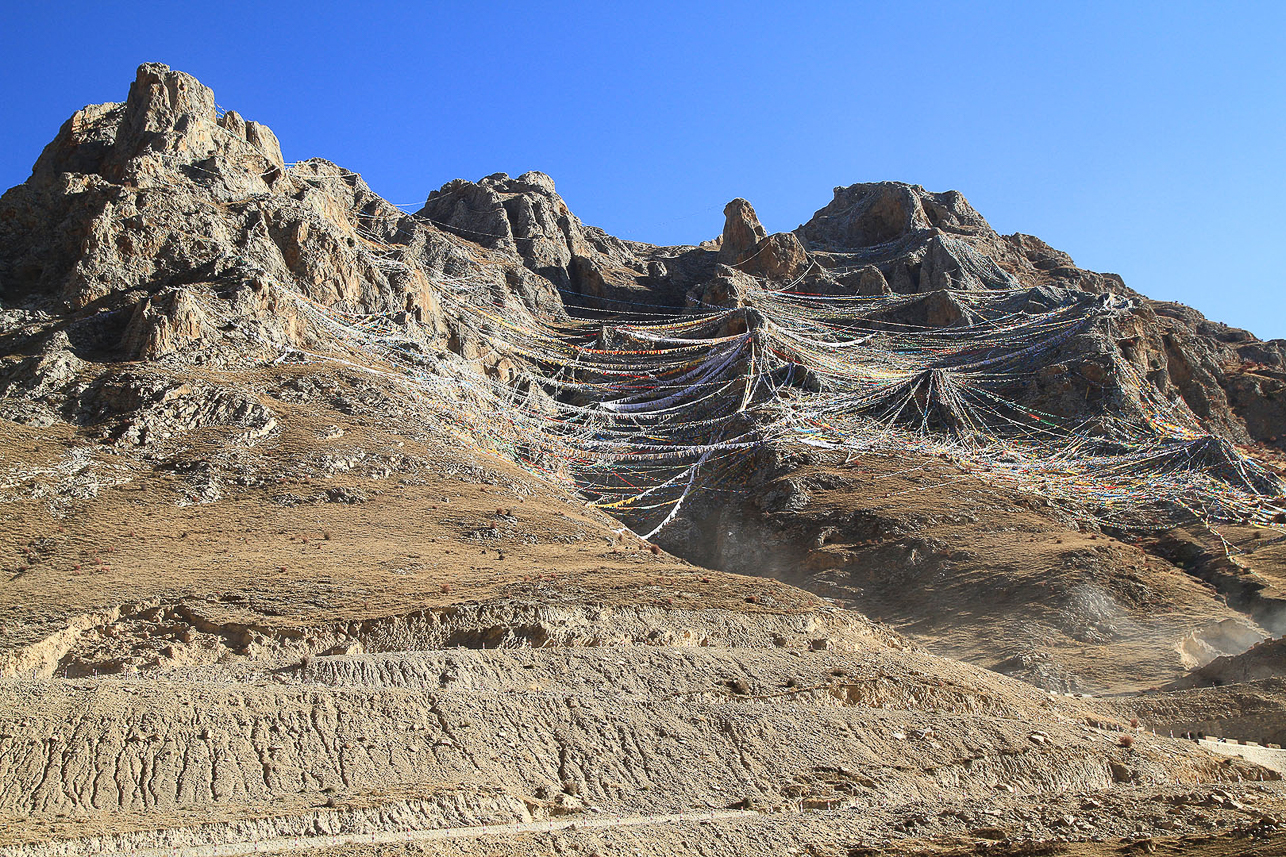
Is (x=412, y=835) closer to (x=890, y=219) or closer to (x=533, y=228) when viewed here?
(x=533, y=228)

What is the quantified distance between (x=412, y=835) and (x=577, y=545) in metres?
9.88

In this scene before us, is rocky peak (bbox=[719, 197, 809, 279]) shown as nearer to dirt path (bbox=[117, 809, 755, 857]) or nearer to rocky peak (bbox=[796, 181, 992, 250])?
rocky peak (bbox=[796, 181, 992, 250])

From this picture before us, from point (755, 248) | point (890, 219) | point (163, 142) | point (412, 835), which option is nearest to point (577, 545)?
point (412, 835)

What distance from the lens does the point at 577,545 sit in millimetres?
20031

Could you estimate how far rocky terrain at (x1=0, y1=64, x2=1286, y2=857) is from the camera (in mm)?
11398

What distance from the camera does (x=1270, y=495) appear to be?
27.7 metres

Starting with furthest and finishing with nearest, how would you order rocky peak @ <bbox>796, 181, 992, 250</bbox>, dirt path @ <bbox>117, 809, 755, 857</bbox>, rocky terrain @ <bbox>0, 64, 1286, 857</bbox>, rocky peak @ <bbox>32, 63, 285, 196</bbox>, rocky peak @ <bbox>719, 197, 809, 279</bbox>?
rocky peak @ <bbox>796, 181, 992, 250</bbox>, rocky peak @ <bbox>719, 197, 809, 279</bbox>, rocky peak @ <bbox>32, 63, 285, 196</bbox>, rocky terrain @ <bbox>0, 64, 1286, 857</bbox>, dirt path @ <bbox>117, 809, 755, 857</bbox>

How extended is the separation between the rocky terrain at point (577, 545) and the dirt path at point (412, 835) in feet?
0.23

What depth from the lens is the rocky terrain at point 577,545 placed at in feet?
37.4

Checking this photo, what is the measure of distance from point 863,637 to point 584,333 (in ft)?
82.2

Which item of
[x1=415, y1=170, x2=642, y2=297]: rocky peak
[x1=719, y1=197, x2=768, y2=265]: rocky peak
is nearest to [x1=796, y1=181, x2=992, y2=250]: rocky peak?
[x1=719, y1=197, x2=768, y2=265]: rocky peak

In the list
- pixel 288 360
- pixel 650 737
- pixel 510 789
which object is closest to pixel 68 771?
pixel 510 789

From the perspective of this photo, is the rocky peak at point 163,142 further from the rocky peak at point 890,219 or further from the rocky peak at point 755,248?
the rocky peak at point 890,219

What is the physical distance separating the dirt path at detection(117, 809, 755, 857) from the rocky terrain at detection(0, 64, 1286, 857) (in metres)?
0.07
